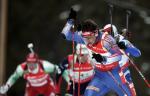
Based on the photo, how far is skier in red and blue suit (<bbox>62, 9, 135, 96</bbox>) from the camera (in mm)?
4652

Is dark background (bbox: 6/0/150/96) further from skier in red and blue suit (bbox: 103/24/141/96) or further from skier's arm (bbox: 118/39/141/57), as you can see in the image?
skier's arm (bbox: 118/39/141/57)

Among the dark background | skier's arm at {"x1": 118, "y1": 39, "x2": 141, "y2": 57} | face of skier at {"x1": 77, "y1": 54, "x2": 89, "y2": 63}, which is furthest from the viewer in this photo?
the dark background

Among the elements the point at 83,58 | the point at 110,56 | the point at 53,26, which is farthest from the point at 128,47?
the point at 53,26

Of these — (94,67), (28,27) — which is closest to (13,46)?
(28,27)

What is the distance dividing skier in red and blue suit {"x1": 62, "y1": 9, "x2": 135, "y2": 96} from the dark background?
1.54 metres

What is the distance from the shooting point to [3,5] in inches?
299

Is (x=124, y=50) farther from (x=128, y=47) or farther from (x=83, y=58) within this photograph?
(x=83, y=58)

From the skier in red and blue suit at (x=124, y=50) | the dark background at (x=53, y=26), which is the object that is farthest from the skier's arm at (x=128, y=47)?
the dark background at (x=53, y=26)

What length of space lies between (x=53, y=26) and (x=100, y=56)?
272cm

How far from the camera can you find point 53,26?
24.0 feet

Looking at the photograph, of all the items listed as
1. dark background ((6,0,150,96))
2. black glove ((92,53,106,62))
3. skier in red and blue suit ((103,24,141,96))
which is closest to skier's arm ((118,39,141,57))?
skier in red and blue suit ((103,24,141,96))

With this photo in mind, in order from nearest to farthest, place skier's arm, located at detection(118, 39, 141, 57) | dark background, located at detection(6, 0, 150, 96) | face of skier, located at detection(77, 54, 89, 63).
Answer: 1. skier's arm, located at detection(118, 39, 141, 57)
2. face of skier, located at detection(77, 54, 89, 63)
3. dark background, located at detection(6, 0, 150, 96)

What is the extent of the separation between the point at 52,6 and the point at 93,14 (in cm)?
60

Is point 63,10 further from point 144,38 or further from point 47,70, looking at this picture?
point 47,70
